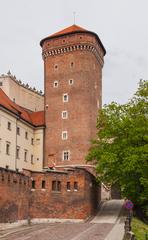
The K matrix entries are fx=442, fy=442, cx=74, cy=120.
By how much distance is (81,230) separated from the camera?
2945 centimetres

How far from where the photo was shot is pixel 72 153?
49875mm

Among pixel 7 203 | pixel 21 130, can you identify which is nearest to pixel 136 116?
pixel 7 203

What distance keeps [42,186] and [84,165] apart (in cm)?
1061

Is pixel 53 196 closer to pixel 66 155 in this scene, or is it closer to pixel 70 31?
pixel 66 155

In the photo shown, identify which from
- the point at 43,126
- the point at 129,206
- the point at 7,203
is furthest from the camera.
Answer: the point at 43,126

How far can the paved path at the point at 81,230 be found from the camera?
80.8 feet

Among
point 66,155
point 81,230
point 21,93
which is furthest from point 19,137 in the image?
point 81,230

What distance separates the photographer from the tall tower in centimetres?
5009

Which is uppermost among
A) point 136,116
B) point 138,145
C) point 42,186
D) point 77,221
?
point 136,116

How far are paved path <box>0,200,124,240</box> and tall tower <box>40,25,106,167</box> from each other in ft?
25.8

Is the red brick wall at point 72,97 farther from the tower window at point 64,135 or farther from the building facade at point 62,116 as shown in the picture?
the tower window at point 64,135

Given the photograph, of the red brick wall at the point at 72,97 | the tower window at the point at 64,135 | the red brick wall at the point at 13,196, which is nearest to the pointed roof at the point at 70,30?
the red brick wall at the point at 72,97

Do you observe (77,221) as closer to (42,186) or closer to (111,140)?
(42,186)

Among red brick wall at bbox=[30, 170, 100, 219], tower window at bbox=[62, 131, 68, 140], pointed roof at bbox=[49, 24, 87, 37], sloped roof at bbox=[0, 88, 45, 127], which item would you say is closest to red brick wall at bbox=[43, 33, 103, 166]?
tower window at bbox=[62, 131, 68, 140]
